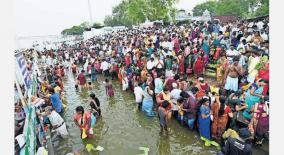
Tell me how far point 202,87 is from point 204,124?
57.3 inches

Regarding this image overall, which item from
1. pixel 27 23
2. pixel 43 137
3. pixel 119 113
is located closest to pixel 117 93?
pixel 119 113

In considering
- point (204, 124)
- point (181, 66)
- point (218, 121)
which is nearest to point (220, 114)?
point (218, 121)

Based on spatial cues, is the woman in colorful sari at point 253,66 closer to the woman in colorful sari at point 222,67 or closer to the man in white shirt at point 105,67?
the woman in colorful sari at point 222,67

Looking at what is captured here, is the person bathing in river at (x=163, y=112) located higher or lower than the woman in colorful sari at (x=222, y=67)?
lower

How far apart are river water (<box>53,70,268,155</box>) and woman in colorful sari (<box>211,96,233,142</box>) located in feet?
1.95

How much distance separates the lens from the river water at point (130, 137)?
809 centimetres

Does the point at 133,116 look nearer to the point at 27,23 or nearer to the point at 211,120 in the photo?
the point at 211,120

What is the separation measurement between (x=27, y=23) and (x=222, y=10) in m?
57.8

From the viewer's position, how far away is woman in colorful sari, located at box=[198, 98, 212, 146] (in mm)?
7812

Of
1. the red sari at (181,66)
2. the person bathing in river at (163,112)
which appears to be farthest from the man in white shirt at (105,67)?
the person bathing in river at (163,112)

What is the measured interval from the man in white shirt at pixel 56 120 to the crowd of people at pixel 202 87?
0.53m

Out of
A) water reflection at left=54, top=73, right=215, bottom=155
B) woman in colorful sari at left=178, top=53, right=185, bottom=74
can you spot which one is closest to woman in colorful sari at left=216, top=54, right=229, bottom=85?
woman in colorful sari at left=178, top=53, right=185, bottom=74

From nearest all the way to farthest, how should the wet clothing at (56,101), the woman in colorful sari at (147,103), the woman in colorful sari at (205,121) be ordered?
the woman in colorful sari at (205,121) < the wet clothing at (56,101) < the woman in colorful sari at (147,103)

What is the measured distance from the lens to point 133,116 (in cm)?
1063
